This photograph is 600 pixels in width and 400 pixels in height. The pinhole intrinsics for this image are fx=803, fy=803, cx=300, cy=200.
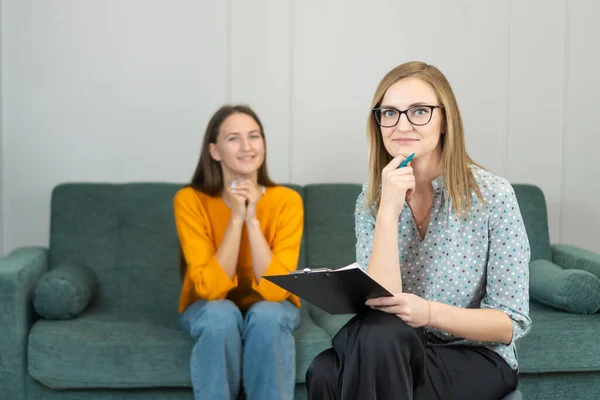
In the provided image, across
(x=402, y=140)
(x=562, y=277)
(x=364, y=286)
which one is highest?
(x=402, y=140)

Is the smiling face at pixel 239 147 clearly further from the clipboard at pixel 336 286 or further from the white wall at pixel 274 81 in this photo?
the clipboard at pixel 336 286

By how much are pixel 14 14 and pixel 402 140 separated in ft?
7.28

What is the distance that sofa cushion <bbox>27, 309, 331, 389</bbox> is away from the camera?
97.2 inches

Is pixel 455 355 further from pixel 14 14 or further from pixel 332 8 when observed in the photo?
pixel 14 14

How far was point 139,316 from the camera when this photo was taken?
281cm

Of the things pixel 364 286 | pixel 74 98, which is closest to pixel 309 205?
pixel 74 98

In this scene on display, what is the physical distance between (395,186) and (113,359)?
3.88 feet

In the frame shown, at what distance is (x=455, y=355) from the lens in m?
1.66

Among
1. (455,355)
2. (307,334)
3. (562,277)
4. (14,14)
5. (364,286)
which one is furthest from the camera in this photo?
(14,14)

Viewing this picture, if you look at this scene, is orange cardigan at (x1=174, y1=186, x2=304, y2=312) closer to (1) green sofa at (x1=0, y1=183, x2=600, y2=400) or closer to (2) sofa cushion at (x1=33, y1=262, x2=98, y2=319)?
(1) green sofa at (x1=0, y1=183, x2=600, y2=400)

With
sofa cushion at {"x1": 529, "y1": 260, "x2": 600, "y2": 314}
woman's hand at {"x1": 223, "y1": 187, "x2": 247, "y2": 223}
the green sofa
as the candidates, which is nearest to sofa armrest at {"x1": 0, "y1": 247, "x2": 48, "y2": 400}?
the green sofa

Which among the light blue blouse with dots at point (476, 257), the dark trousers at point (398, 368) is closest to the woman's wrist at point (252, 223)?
the light blue blouse with dots at point (476, 257)

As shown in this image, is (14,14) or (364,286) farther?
(14,14)

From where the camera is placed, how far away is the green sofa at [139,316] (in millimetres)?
2479
